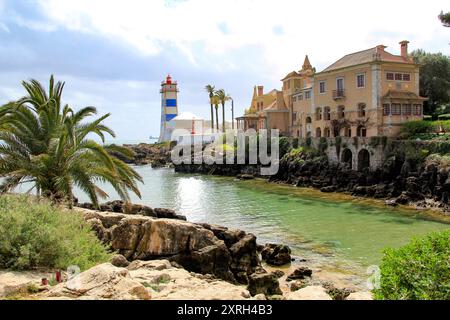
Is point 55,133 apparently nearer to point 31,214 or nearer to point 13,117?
point 13,117

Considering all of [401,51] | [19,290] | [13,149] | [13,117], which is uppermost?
[401,51]

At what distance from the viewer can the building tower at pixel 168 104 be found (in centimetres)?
9681

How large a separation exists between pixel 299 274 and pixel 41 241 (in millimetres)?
11462

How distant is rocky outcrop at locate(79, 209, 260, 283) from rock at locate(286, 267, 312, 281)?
274cm

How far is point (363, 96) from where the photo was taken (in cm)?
4791

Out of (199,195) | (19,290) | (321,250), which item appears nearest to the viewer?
(19,290)

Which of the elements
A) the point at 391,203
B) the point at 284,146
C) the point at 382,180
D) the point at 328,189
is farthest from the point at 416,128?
the point at 284,146

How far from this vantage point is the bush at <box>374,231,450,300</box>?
7145mm

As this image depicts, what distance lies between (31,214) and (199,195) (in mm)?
32997

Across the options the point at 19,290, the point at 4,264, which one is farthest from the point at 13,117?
the point at 19,290

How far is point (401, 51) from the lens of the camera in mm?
50031

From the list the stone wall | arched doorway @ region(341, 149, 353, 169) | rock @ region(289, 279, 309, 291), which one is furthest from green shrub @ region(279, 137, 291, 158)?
rock @ region(289, 279, 309, 291)

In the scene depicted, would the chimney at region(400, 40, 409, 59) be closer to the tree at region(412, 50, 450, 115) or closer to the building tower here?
the tree at region(412, 50, 450, 115)
